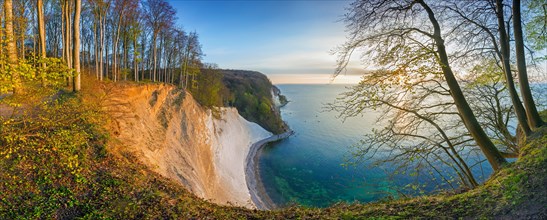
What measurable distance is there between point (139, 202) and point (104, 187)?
1078 millimetres

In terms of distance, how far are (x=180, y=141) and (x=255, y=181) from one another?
10.8 m

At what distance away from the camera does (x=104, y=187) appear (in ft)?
18.7

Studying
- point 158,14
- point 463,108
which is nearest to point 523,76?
point 463,108

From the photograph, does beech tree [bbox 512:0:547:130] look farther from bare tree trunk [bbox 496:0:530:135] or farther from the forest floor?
the forest floor

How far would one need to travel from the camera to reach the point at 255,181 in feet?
79.5

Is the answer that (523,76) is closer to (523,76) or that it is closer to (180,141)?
(523,76)

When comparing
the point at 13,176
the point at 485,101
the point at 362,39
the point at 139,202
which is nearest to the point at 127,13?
the point at 13,176

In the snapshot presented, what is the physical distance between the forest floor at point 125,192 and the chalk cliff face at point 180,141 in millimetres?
2353

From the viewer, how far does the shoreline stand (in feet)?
67.2

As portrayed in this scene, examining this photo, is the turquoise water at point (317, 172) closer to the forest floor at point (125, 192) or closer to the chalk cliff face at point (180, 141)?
the chalk cliff face at point (180, 141)

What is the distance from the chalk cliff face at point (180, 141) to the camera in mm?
10766

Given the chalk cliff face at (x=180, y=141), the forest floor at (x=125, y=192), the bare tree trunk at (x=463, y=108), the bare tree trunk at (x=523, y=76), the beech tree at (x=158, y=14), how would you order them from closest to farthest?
the forest floor at (x=125, y=192), the bare tree trunk at (x=523, y=76), the bare tree trunk at (x=463, y=108), the chalk cliff face at (x=180, y=141), the beech tree at (x=158, y=14)

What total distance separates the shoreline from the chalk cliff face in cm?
76

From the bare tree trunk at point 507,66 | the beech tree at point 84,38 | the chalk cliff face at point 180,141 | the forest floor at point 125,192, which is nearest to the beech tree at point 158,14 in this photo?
the beech tree at point 84,38
